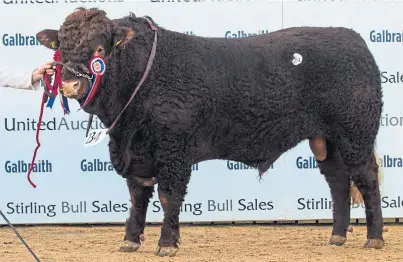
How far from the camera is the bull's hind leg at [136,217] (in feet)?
29.0

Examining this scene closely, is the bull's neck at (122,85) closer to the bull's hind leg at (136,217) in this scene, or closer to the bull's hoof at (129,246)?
the bull's hind leg at (136,217)

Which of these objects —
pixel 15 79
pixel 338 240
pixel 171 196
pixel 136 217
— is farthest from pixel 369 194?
pixel 15 79

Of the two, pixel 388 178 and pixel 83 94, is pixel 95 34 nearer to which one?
pixel 83 94

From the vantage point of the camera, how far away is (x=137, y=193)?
29.0 feet

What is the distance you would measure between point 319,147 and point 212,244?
1.36 meters

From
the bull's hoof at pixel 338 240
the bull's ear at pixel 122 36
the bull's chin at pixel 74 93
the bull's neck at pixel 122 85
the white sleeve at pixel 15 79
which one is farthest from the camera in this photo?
the bull's hoof at pixel 338 240

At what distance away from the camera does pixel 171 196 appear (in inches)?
335

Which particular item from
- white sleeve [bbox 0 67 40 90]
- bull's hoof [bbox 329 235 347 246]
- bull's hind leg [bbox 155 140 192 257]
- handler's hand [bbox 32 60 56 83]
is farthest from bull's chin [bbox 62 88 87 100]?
bull's hoof [bbox 329 235 347 246]

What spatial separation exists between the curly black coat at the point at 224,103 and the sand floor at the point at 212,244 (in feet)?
0.96

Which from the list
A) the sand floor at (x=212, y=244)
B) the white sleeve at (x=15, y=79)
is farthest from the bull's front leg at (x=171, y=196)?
the white sleeve at (x=15, y=79)

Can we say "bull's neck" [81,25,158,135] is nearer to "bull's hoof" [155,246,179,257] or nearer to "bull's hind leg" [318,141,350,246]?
"bull's hoof" [155,246,179,257]

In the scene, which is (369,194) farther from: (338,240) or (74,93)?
(74,93)

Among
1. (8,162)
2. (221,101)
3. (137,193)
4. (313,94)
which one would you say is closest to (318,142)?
(313,94)

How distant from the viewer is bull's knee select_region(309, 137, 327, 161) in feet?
30.6
